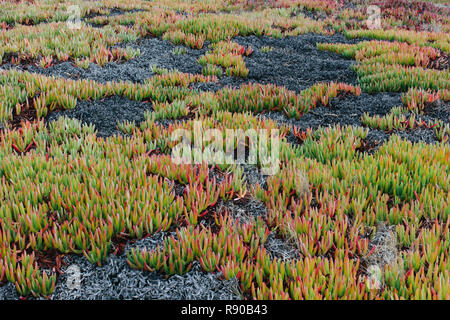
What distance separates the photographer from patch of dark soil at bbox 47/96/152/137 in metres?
5.54

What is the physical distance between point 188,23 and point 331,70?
4635 millimetres

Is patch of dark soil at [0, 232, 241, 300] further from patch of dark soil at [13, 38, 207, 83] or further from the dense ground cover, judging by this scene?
patch of dark soil at [13, 38, 207, 83]

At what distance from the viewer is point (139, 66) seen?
326 inches

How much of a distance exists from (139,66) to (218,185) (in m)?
5.42

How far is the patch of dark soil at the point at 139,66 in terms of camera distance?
7398 millimetres

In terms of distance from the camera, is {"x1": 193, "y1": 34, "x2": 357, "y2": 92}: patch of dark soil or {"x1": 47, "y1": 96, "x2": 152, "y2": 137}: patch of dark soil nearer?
{"x1": 47, "y1": 96, "x2": 152, "y2": 137}: patch of dark soil

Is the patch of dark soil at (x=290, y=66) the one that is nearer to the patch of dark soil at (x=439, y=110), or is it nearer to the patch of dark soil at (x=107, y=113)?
the patch of dark soil at (x=107, y=113)

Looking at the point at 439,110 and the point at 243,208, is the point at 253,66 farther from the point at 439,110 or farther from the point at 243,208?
the point at 243,208

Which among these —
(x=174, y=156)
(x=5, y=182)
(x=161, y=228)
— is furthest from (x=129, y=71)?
(x=161, y=228)

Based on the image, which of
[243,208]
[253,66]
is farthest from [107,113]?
[253,66]

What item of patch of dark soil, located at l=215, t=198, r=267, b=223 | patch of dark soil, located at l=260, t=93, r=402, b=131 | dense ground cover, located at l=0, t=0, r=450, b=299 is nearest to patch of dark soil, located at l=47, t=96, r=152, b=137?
dense ground cover, located at l=0, t=0, r=450, b=299

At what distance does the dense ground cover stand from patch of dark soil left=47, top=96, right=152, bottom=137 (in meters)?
0.03

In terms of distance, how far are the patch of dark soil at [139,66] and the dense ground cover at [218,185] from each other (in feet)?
0.20

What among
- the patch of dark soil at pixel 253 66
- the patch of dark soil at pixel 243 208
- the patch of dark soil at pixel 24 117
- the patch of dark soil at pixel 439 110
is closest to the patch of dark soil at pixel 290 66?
the patch of dark soil at pixel 253 66
